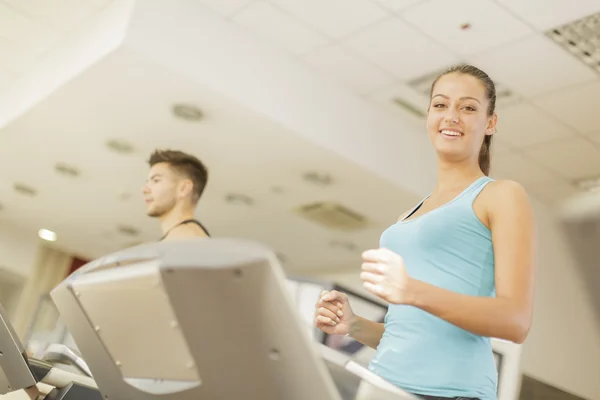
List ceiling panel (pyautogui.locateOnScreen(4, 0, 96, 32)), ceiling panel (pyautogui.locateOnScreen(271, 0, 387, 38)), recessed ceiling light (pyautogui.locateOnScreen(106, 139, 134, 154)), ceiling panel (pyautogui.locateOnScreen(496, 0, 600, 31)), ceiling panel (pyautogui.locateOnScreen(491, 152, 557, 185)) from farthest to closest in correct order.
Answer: ceiling panel (pyautogui.locateOnScreen(491, 152, 557, 185)) < recessed ceiling light (pyautogui.locateOnScreen(106, 139, 134, 154)) < ceiling panel (pyautogui.locateOnScreen(4, 0, 96, 32)) < ceiling panel (pyautogui.locateOnScreen(271, 0, 387, 38)) < ceiling panel (pyautogui.locateOnScreen(496, 0, 600, 31))

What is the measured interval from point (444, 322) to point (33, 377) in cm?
74

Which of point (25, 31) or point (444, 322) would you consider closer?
point (444, 322)

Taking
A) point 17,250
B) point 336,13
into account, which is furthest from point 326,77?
point 17,250

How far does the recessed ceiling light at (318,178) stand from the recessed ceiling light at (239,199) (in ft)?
3.14

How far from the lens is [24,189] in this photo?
7.30 metres

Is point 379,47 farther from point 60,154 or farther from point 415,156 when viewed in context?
point 60,154

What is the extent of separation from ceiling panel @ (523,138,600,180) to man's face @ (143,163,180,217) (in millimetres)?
3703

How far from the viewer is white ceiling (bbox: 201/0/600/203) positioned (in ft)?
12.5

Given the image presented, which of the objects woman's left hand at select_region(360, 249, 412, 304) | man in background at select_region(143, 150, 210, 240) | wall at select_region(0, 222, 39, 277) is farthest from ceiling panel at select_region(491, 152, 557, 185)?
wall at select_region(0, 222, 39, 277)

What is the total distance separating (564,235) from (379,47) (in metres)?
3.65

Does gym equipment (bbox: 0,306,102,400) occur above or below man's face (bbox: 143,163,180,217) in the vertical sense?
below

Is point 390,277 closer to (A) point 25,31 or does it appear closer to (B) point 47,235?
(A) point 25,31

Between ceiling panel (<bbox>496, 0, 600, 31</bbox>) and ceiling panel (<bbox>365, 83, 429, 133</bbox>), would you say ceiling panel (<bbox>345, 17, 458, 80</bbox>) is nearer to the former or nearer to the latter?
ceiling panel (<bbox>365, 83, 429, 133</bbox>)

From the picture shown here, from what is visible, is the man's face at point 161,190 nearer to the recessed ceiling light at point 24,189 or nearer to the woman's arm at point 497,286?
the woman's arm at point 497,286
